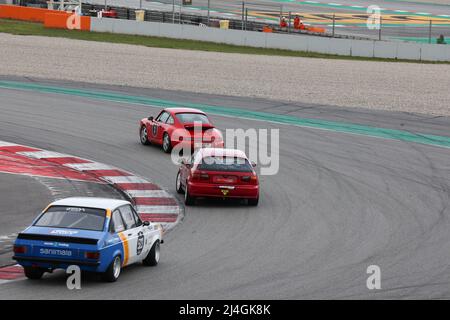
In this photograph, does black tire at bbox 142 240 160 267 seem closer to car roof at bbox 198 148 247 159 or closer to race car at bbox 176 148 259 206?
race car at bbox 176 148 259 206

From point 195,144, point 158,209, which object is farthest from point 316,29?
point 158,209

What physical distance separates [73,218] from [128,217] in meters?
1.14

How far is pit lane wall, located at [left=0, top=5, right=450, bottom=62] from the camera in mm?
53469

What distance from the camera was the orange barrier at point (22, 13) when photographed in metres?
65.6

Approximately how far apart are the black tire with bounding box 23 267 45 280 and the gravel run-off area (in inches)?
948

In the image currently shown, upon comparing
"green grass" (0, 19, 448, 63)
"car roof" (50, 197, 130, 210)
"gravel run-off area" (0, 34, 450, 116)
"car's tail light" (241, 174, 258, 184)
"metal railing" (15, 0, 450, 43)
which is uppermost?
"metal railing" (15, 0, 450, 43)

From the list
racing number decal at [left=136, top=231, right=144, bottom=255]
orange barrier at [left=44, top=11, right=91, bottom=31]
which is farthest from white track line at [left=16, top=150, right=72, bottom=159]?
orange barrier at [left=44, top=11, right=91, bottom=31]

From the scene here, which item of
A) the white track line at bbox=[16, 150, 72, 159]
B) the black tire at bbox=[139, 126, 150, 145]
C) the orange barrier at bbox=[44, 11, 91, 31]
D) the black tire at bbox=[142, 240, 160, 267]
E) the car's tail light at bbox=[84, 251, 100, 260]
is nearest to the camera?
the car's tail light at bbox=[84, 251, 100, 260]

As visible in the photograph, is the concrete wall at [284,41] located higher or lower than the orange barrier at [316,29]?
lower

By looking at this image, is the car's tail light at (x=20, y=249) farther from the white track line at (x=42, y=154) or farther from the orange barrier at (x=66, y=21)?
the orange barrier at (x=66, y=21)

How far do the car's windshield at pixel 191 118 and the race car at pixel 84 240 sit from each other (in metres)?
12.2

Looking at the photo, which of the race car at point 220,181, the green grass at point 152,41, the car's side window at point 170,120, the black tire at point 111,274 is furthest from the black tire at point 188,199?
the green grass at point 152,41

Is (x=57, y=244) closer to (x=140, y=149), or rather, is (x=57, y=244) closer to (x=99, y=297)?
(x=99, y=297)
